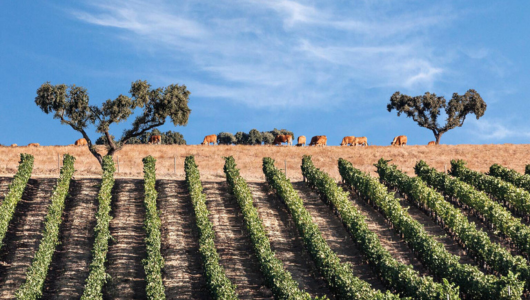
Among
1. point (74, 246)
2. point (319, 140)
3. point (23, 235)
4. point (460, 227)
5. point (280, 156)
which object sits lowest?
point (460, 227)

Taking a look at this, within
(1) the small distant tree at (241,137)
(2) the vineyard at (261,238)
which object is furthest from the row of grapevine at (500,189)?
(1) the small distant tree at (241,137)

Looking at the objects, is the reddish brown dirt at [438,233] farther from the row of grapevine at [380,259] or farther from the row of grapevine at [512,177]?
the row of grapevine at [512,177]

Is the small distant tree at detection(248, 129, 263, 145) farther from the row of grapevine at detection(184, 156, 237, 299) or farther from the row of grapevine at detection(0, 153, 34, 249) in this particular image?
the row of grapevine at detection(184, 156, 237, 299)

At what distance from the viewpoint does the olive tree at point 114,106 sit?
2140 inches

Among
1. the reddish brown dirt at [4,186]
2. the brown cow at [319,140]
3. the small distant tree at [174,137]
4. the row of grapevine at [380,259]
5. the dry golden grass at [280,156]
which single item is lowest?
the row of grapevine at [380,259]

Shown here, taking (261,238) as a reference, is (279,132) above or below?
above

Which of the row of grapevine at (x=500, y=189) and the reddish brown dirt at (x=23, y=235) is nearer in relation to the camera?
the reddish brown dirt at (x=23, y=235)

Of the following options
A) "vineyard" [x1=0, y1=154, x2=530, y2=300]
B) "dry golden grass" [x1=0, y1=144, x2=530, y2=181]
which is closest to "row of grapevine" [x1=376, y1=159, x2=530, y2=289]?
"vineyard" [x1=0, y1=154, x2=530, y2=300]

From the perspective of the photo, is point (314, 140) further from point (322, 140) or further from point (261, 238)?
point (261, 238)

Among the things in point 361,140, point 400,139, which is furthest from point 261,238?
point 400,139

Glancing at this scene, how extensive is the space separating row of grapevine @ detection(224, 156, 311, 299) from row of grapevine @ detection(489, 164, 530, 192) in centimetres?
2488

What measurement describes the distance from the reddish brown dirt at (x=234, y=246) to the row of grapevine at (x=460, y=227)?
13660 mm

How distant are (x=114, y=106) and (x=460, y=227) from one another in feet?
109

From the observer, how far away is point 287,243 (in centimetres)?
3928
